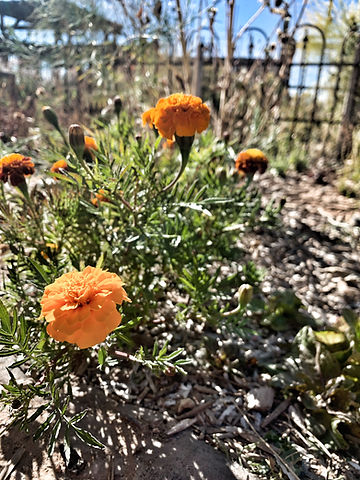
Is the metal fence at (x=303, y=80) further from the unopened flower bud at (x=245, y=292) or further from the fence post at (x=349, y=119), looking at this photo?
the unopened flower bud at (x=245, y=292)

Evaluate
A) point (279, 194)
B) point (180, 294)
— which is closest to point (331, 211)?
point (279, 194)

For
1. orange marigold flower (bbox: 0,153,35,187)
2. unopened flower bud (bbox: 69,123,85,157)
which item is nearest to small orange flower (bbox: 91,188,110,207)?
unopened flower bud (bbox: 69,123,85,157)

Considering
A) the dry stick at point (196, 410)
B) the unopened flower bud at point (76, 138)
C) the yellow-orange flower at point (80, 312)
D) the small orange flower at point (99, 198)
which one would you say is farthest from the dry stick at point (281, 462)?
the unopened flower bud at point (76, 138)

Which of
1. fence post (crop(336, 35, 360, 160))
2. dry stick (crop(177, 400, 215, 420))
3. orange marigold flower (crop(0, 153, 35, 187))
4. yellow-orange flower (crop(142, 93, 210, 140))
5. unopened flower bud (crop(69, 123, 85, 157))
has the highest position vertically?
yellow-orange flower (crop(142, 93, 210, 140))

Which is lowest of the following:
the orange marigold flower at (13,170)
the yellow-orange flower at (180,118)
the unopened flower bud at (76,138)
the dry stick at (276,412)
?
the dry stick at (276,412)

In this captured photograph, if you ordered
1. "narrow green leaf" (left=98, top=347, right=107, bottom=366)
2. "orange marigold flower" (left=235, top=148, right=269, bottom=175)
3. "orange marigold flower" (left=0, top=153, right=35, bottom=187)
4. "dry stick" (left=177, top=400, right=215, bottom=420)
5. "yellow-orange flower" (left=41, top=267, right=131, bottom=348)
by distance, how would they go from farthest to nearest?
1. "orange marigold flower" (left=235, top=148, right=269, bottom=175)
2. "dry stick" (left=177, top=400, right=215, bottom=420)
3. "orange marigold flower" (left=0, top=153, right=35, bottom=187)
4. "narrow green leaf" (left=98, top=347, right=107, bottom=366)
5. "yellow-orange flower" (left=41, top=267, right=131, bottom=348)

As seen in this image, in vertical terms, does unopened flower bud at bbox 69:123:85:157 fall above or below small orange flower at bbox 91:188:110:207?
above

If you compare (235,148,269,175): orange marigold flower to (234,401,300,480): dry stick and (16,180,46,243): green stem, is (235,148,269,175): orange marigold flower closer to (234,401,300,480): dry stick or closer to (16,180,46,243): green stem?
(16,180,46,243): green stem

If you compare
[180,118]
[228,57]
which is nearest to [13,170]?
[180,118]
